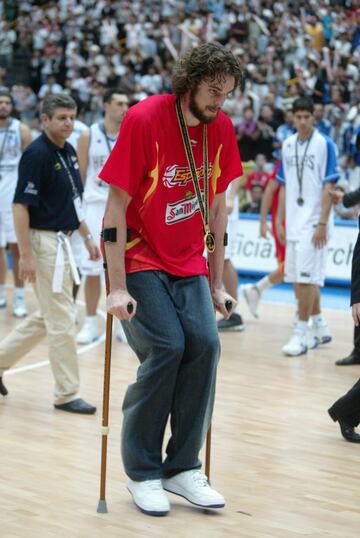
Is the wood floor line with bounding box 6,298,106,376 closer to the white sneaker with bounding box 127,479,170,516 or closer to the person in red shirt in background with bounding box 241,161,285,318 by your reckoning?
the person in red shirt in background with bounding box 241,161,285,318

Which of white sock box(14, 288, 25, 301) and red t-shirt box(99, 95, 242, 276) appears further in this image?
white sock box(14, 288, 25, 301)

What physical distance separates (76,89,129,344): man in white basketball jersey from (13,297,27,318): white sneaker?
51.3 inches

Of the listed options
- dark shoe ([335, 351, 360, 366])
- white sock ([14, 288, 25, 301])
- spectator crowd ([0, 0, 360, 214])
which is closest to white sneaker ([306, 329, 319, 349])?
dark shoe ([335, 351, 360, 366])

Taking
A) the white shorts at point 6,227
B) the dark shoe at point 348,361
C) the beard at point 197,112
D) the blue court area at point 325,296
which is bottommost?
the blue court area at point 325,296

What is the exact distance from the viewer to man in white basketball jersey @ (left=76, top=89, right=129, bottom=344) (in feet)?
29.9

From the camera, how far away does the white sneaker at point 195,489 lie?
15.0 ft

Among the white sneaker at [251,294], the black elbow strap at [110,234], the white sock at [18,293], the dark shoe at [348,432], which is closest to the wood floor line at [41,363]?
the white sock at [18,293]

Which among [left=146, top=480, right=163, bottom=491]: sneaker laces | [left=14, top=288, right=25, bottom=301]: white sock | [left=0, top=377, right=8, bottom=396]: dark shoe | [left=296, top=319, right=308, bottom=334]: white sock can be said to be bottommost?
[left=14, top=288, right=25, bottom=301]: white sock

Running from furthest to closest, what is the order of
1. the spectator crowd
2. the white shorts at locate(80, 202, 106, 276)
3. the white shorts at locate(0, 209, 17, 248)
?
the spectator crowd
the white shorts at locate(0, 209, 17, 248)
the white shorts at locate(80, 202, 106, 276)

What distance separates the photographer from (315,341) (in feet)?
31.5

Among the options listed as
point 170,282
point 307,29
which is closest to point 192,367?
point 170,282

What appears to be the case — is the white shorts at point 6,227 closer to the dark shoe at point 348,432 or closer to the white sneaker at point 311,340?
Result: the white sneaker at point 311,340

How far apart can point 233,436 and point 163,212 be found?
7.13 ft

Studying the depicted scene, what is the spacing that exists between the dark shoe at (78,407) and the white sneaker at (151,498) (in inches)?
82.4
